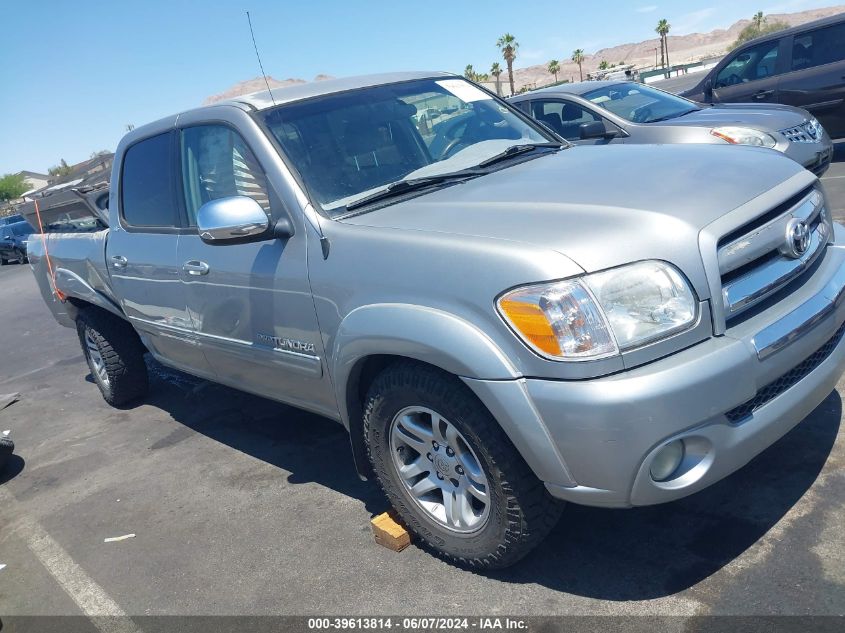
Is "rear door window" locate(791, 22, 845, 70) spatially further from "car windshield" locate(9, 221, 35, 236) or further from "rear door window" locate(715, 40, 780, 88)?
"car windshield" locate(9, 221, 35, 236)

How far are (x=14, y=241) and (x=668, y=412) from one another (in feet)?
92.3

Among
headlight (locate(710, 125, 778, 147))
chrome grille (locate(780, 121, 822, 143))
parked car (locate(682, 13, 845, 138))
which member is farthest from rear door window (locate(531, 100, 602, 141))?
parked car (locate(682, 13, 845, 138))

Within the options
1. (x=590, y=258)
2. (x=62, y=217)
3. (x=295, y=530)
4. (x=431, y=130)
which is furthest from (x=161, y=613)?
(x=62, y=217)

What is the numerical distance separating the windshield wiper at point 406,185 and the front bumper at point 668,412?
1.12 metres

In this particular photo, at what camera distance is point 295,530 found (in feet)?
11.8

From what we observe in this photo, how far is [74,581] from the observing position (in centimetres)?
353

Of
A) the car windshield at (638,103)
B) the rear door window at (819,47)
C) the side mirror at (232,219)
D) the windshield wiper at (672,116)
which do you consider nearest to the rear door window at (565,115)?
the car windshield at (638,103)

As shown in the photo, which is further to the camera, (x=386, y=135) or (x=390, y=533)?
(x=386, y=135)

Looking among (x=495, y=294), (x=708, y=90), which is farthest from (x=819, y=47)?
(x=495, y=294)

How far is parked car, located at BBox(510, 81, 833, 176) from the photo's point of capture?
747cm

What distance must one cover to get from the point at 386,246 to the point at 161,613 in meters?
1.77

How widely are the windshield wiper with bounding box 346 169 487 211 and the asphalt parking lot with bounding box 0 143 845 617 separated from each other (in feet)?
4.82

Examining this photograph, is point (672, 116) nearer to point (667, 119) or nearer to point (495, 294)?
point (667, 119)

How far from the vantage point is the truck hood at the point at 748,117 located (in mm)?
7582
